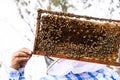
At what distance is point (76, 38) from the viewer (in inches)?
77.6

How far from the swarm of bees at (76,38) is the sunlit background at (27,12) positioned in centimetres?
466

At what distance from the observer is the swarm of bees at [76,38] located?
1944 millimetres

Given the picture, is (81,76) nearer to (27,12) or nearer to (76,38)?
(76,38)

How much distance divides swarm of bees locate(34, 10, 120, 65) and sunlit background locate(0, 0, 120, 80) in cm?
466

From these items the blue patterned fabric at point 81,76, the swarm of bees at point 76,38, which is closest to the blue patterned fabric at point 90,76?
the blue patterned fabric at point 81,76

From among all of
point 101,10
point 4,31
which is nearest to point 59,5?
point 101,10

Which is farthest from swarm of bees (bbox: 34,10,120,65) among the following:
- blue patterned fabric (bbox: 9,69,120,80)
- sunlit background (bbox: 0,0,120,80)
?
sunlit background (bbox: 0,0,120,80)

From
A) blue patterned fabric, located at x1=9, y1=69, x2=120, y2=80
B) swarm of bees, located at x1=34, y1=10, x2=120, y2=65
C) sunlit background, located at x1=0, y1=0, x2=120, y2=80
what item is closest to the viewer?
swarm of bees, located at x1=34, y1=10, x2=120, y2=65

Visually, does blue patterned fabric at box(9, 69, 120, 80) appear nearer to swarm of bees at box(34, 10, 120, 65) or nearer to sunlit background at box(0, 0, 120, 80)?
swarm of bees at box(34, 10, 120, 65)

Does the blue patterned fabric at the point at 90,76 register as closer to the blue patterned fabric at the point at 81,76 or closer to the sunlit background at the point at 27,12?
the blue patterned fabric at the point at 81,76

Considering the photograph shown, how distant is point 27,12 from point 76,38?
19.0 ft

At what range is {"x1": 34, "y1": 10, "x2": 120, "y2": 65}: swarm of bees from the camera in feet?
6.38

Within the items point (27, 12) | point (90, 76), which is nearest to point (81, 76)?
point (90, 76)

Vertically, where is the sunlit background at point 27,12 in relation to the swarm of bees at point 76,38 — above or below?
below
